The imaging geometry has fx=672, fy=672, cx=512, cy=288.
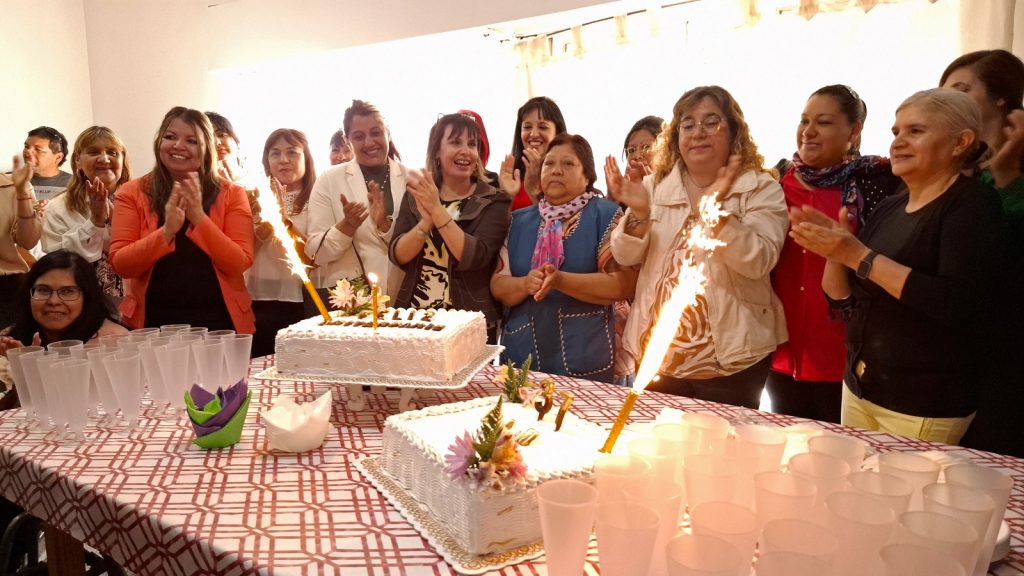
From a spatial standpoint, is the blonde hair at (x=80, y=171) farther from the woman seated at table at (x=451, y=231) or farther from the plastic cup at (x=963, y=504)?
the plastic cup at (x=963, y=504)

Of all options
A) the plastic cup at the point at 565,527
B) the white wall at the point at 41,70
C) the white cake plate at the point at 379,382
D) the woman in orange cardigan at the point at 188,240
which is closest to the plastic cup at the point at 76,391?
the white cake plate at the point at 379,382

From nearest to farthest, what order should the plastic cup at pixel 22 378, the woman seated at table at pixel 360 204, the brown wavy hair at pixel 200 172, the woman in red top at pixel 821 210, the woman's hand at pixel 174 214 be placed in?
the plastic cup at pixel 22 378, the woman in red top at pixel 821 210, the woman's hand at pixel 174 214, the brown wavy hair at pixel 200 172, the woman seated at table at pixel 360 204

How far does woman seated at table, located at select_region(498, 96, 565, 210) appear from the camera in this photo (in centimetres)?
317

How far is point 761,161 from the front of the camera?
98.2 inches

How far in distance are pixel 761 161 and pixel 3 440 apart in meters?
2.49

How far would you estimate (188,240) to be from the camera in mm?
2822

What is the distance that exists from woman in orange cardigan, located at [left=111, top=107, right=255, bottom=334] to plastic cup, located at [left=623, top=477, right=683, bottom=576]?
2264 mm

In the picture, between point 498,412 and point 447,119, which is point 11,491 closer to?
point 498,412

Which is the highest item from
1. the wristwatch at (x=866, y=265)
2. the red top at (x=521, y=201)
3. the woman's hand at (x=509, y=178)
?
the woman's hand at (x=509, y=178)

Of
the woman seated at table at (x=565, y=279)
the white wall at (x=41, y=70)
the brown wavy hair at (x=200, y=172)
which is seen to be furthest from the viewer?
the white wall at (x=41, y=70)

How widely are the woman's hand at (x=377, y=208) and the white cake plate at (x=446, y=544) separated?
1793mm

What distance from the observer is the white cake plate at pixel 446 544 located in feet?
3.65

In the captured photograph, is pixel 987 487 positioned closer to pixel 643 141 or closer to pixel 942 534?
pixel 942 534

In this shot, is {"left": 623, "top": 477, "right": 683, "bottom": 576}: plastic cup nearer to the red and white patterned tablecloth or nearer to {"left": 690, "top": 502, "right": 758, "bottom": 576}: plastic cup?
{"left": 690, "top": 502, "right": 758, "bottom": 576}: plastic cup
